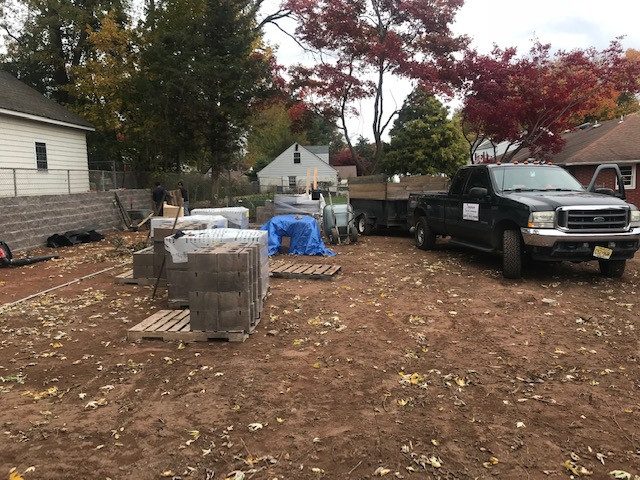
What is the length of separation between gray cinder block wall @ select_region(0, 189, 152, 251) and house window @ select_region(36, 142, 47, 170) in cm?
326

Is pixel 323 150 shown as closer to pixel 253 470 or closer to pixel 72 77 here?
pixel 72 77

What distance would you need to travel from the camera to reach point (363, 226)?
50.5 ft

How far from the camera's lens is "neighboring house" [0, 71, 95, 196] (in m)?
15.7

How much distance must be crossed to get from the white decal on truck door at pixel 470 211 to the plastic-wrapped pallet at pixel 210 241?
4.39m

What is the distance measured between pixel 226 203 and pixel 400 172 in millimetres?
21395

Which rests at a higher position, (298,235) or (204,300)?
(298,235)

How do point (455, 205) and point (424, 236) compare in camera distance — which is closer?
point (455, 205)

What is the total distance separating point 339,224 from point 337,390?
9286mm

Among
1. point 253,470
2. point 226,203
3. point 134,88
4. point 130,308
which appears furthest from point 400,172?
point 253,470

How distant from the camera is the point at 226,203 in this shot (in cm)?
2322

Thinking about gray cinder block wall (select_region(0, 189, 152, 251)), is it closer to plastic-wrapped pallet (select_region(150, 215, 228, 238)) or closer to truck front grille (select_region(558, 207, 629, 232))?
plastic-wrapped pallet (select_region(150, 215, 228, 238))

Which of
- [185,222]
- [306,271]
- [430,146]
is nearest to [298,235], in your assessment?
[306,271]

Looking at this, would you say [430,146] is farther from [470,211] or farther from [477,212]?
[477,212]

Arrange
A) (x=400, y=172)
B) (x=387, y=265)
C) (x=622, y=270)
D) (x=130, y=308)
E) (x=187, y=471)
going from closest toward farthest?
1. (x=187, y=471)
2. (x=130, y=308)
3. (x=622, y=270)
4. (x=387, y=265)
5. (x=400, y=172)
